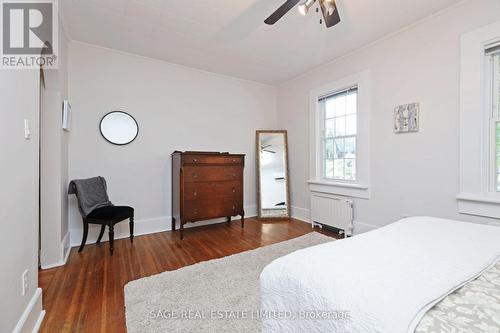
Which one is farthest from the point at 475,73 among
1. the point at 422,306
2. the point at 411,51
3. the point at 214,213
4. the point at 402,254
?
the point at 214,213

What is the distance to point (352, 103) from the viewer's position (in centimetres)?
339

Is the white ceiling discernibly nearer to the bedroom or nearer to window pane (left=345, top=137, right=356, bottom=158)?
the bedroom

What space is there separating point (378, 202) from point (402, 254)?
88.3 inches

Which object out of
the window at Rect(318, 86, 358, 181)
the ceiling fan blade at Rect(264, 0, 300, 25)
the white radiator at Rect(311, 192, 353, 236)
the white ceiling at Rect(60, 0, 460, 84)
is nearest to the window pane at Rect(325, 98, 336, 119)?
the window at Rect(318, 86, 358, 181)

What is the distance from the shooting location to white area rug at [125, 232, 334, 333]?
4.92ft

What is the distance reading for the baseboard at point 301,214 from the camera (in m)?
4.05

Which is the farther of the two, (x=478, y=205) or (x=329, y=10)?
(x=478, y=205)

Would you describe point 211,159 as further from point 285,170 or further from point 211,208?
point 285,170

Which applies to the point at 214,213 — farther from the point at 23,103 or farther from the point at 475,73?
the point at 475,73

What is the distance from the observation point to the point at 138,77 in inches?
133

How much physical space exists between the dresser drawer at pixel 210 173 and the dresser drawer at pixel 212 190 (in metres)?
0.06

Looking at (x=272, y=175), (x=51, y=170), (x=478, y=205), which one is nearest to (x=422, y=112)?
(x=478, y=205)

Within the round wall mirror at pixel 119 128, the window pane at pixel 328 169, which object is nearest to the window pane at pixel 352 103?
the window pane at pixel 328 169

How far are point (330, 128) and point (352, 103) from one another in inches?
20.5
